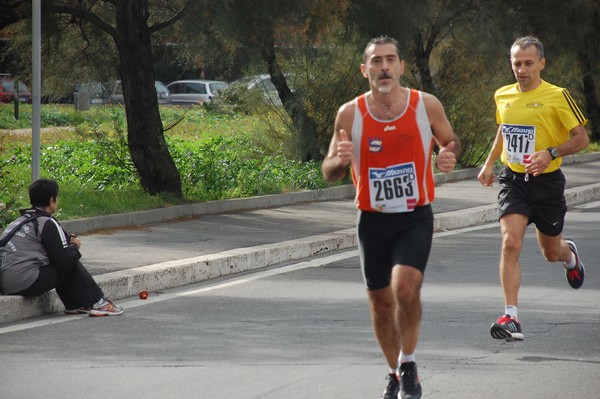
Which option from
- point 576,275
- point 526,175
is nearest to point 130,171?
point 576,275

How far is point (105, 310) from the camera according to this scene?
30.1 feet

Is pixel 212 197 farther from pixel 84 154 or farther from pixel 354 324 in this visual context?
pixel 354 324

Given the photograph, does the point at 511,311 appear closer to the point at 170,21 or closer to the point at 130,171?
the point at 170,21

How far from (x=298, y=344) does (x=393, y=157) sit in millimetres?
2096

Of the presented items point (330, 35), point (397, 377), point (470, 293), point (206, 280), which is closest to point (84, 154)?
point (330, 35)

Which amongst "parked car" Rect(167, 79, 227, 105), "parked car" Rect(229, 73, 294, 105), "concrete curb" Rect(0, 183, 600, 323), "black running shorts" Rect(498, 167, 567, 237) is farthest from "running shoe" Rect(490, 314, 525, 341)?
"parked car" Rect(167, 79, 227, 105)

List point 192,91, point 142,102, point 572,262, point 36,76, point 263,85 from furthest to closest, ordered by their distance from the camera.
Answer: point 192,91 → point 263,85 → point 142,102 → point 36,76 → point 572,262

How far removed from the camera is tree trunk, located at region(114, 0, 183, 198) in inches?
618

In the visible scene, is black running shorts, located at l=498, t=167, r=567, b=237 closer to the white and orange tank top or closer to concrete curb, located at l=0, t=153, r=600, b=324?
the white and orange tank top

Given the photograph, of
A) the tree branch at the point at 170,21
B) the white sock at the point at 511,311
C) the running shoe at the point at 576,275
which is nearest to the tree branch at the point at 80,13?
the tree branch at the point at 170,21

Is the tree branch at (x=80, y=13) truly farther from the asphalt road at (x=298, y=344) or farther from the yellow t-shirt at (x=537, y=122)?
the yellow t-shirt at (x=537, y=122)

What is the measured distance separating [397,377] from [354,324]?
233 cm

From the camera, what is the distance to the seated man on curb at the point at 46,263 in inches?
355

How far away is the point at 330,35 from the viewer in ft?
60.6
